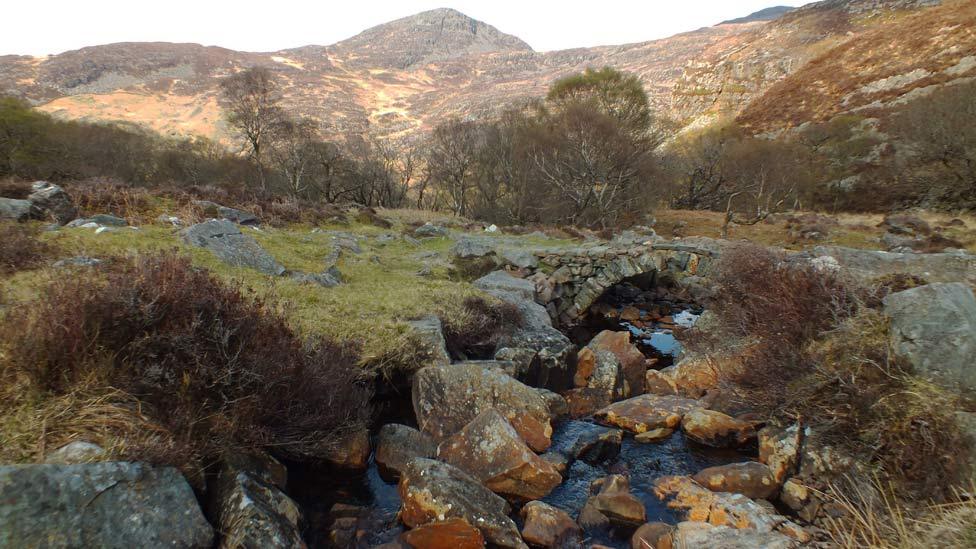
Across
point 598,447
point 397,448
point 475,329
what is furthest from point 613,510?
point 475,329

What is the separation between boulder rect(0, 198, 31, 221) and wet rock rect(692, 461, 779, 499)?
54.9 ft

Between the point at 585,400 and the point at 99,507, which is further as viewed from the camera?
the point at 585,400

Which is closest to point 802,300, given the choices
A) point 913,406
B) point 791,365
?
point 791,365

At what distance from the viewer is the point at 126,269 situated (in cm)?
542

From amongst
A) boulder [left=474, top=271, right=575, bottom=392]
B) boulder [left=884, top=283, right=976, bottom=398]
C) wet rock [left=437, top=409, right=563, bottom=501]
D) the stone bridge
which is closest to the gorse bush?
wet rock [left=437, top=409, right=563, bottom=501]

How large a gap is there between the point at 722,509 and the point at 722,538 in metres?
0.83

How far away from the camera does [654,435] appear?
302 inches

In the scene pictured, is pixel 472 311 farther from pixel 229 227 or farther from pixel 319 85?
pixel 319 85

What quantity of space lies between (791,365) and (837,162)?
45990 mm

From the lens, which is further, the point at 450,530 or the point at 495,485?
the point at 495,485

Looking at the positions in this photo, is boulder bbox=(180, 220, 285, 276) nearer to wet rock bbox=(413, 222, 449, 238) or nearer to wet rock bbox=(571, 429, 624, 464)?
wet rock bbox=(571, 429, 624, 464)

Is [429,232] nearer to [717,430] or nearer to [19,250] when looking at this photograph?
[19,250]

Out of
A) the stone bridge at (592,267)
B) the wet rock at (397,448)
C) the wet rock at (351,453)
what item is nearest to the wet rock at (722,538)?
the wet rock at (397,448)

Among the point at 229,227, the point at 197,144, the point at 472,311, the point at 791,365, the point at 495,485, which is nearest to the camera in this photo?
the point at 495,485
